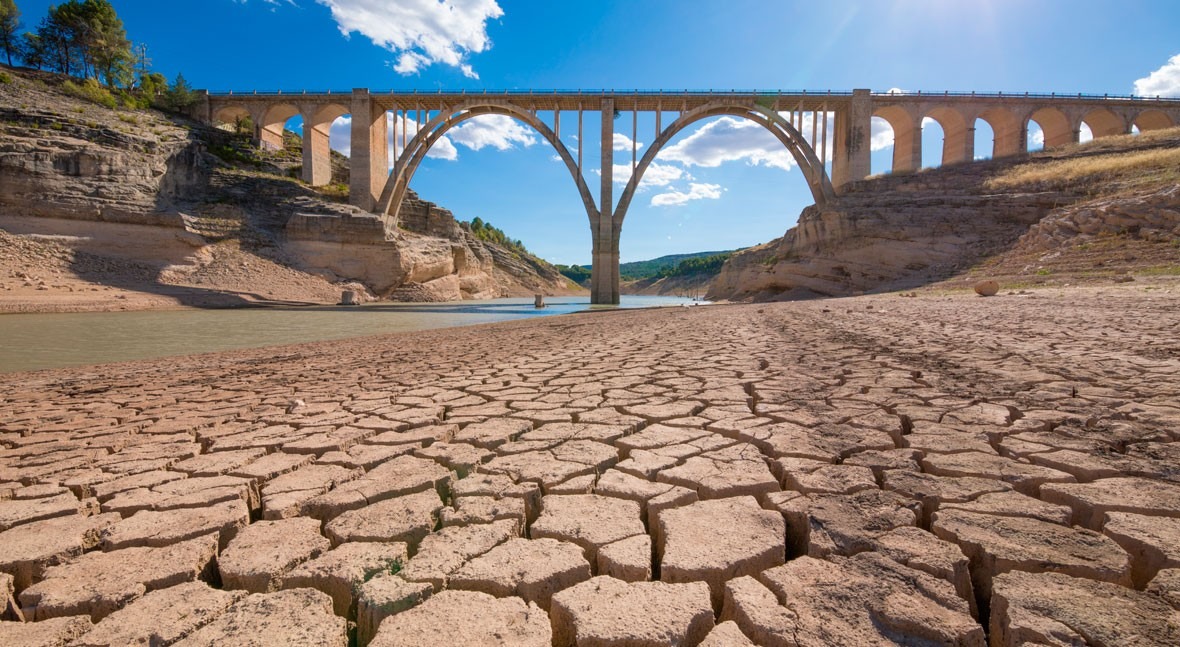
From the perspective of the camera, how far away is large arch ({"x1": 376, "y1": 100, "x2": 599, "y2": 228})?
84.2ft

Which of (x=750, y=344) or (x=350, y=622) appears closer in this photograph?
(x=350, y=622)

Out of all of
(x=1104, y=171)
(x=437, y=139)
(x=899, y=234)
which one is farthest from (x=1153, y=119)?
(x=437, y=139)

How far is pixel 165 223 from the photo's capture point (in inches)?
773

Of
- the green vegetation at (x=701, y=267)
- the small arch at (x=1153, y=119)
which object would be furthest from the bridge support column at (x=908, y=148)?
the green vegetation at (x=701, y=267)

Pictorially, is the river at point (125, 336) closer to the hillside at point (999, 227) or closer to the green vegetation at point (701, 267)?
the hillside at point (999, 227)

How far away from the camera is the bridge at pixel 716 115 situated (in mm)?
24406

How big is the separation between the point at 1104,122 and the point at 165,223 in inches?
1768

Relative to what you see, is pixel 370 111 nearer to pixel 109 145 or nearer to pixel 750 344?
pixel 109 145

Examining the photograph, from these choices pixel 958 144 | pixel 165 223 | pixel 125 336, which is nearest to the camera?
pixel 125 336

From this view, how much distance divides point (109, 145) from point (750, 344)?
2675 cm

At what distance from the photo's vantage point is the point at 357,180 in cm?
2536

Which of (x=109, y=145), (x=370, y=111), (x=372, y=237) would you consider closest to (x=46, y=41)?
(x=109, y=145)

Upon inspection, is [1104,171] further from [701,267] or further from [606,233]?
[701,267]

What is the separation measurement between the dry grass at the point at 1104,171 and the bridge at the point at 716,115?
5246 mm
